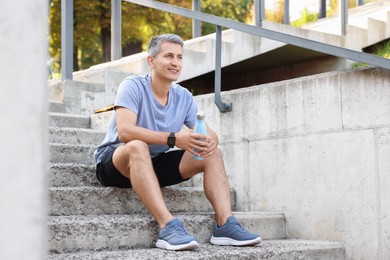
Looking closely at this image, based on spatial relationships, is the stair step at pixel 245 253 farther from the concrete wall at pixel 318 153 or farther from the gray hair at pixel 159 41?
the gray hair at pixel 159 41

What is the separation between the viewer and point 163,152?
3639 millimetres

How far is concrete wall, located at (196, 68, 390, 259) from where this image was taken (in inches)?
136

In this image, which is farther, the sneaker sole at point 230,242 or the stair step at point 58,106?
the stair step at point 58,106

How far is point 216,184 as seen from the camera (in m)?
3.40

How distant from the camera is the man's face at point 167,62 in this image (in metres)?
3.54

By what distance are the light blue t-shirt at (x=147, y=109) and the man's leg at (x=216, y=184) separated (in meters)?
0.26

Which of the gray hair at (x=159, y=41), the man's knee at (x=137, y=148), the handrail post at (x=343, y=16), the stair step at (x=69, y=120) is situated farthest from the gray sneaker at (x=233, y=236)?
the handrail post at (x=343, y=16)

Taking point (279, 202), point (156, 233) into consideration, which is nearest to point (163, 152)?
point (156, 233)

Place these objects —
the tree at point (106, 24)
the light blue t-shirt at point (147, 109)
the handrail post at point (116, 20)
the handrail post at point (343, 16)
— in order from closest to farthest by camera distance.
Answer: the light blue t-shirt at point (147, 109) < the handrail post at point (343, 16) < the handrail post at point (116, 20) < the tree at point (106, 24)

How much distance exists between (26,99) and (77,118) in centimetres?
439

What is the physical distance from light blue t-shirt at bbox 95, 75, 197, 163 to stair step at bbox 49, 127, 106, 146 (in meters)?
0.88

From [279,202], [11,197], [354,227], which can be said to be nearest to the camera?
[11,197]

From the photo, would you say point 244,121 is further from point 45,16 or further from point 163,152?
point 45,16

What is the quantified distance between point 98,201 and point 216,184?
67 cm
